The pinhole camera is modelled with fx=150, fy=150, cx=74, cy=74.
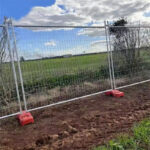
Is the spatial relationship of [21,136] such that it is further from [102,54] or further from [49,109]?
[102,54]

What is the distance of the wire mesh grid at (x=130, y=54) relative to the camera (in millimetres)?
4910

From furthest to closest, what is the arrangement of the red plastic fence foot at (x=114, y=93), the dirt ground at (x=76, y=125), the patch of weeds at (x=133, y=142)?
1. the red plastic fence foot at (x=114, y=93)
2. the dirt ground at (x=76, y=125)
3. the patch of weeds at (x=133, y=142)

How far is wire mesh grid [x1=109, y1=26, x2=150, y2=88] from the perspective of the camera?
16.1 ft

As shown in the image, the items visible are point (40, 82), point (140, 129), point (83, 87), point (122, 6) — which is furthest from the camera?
point (122, 6)

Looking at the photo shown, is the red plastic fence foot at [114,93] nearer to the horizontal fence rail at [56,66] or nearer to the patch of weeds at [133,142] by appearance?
the horizontal fence rail at [56,66]

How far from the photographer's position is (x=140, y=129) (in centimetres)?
226

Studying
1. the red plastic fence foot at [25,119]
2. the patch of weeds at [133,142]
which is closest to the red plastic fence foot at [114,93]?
the patch of weeds at [133,142]

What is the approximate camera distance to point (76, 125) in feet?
9.09

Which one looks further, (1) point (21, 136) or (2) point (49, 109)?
(2) point (49, 109)

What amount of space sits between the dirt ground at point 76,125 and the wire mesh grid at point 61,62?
0.44 meters

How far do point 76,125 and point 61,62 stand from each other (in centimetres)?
156

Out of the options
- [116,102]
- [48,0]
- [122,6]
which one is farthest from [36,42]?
[122,6]

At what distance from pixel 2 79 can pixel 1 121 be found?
0.90 m

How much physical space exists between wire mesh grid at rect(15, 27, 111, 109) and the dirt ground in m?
0.44
